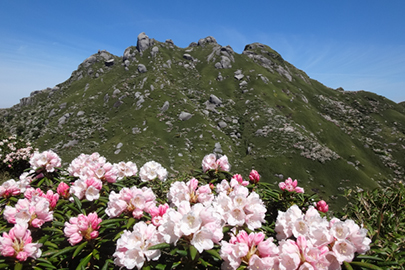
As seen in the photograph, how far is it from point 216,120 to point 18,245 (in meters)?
78.4

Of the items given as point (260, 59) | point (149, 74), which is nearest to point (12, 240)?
point (149, 74)

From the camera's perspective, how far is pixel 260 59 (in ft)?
434

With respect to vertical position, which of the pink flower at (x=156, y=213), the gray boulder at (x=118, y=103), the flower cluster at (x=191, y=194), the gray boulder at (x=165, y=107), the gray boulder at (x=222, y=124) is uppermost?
the gray boulder at (x=118, y=103)

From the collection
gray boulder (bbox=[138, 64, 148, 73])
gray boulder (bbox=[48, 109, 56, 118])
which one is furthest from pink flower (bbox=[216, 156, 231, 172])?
gray boulder (bbox=[138, 64, 148, 73])

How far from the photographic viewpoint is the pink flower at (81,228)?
361 centimetres

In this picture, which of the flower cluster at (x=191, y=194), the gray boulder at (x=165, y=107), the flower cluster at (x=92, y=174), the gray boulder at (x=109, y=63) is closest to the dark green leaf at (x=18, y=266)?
the flower cluster at (x=92, y=174)

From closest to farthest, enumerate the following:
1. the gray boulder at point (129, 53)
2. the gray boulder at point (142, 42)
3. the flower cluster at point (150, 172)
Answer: the flower cluster at point (150, 172) < the gray boulder at point (129, 53) < the gray boulder at point (142, 42)

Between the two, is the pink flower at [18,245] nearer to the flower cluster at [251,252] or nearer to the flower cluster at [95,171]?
the flower cluster at [95,171]

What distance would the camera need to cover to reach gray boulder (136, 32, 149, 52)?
117 m

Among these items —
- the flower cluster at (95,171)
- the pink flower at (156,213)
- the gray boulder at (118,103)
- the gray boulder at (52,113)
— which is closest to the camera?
the pink flower at (156,213)

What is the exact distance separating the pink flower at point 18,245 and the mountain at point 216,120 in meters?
48.5

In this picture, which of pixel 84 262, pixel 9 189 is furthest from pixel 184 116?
pixel 84 262

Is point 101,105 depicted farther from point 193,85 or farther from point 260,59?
point 260,59

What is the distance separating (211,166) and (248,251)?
11.9ft
